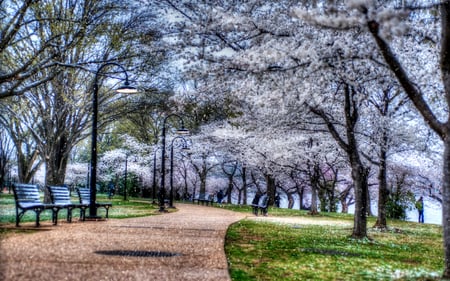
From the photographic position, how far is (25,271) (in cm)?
543

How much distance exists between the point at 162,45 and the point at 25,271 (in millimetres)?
12542

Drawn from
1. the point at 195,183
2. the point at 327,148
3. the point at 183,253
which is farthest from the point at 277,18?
the point at 195,183

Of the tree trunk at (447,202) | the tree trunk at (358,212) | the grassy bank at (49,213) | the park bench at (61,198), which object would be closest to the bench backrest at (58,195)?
the park bench at (61,198)

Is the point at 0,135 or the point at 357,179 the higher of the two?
the point at 0,135

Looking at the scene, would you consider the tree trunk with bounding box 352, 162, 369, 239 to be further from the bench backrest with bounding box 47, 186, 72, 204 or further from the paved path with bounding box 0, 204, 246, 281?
the bench backrest with bounding box 47, 186, 72, 204

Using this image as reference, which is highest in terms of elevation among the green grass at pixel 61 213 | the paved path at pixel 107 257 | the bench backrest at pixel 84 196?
the bench backrest at pixel 84 196

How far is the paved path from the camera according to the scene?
18.3 feet

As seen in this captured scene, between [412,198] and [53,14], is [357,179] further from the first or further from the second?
[412,198]

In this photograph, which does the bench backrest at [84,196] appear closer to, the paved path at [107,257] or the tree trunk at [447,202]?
the paved path at [107,257]

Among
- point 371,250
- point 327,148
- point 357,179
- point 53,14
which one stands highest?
point 53,14

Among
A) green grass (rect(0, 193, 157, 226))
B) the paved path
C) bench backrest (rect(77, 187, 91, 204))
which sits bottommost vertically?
green grass (rect(0, 193, 157, 226))

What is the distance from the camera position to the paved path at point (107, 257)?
558 centimetres

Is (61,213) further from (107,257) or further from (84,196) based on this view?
(107,257)

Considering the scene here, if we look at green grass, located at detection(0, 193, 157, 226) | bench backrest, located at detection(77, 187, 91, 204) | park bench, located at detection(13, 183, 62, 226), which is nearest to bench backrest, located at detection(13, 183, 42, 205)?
park bench, located at detection(13, 183, 62, 226)
